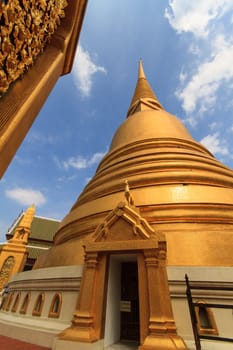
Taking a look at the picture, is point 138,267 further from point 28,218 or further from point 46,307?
point 28,218

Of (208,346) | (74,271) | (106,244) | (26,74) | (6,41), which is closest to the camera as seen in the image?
(6,41)

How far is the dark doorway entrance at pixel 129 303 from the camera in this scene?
4.47m

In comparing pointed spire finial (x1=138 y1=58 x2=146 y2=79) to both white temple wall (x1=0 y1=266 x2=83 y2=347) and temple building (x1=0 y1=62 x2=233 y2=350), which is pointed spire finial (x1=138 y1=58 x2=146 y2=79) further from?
white temple wall (x1=0 y1=266 x2=83 y2=347)

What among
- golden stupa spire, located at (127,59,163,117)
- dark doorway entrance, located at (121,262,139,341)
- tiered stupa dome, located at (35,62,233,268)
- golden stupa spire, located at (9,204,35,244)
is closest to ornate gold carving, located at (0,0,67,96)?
tiered stupa dome, located at (35,62,233,268)

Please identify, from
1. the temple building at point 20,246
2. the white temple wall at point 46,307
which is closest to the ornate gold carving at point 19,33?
the white temple wall at point 46,307

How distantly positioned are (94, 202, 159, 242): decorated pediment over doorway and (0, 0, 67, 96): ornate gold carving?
3.65 meters

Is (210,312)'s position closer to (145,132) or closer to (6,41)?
(6,41)

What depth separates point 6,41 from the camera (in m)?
1.55

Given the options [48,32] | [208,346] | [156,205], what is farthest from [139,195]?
[48,32]

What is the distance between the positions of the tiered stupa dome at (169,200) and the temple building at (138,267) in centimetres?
3

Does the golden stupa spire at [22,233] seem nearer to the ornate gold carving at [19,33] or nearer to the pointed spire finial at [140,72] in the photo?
the ornate gold carving at [19,33]

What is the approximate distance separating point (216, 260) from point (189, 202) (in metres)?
1.72

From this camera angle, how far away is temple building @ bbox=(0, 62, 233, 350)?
12.3ft

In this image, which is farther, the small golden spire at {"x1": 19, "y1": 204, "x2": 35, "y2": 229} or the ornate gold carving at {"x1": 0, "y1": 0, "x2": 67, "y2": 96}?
the small golden spire at {"x1": 19, "y1": 204, "x2": 35, "y2": 229}
